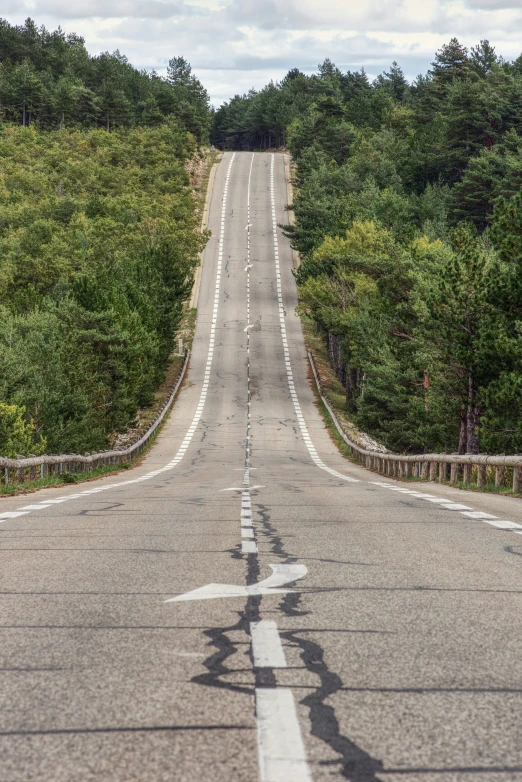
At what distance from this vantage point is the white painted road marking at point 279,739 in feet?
11.4

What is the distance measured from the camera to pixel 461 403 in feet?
135

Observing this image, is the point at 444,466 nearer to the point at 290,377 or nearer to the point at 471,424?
the point at 471,424

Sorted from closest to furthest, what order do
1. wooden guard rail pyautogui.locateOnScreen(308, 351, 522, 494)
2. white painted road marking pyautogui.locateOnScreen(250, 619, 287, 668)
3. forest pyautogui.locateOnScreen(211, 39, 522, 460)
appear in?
white painted road marking pyautogui.locateOnScreen(250, 619, 287, 668) → wooden guard rail pyautogui.locateOnScreen(308, 351, 522, 494) → forest pyautogui.locateOnScreen(211, 39, 522, 460)

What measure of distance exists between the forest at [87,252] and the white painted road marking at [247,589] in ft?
156

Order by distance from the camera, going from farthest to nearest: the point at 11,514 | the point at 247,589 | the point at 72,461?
1. the point at 72,461
2. the point at 11,514
3. the point at 247,589

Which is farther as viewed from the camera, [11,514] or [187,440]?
[187,440]

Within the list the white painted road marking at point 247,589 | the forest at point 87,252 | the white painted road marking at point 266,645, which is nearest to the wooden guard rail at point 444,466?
the white painted road marking at point 247,589

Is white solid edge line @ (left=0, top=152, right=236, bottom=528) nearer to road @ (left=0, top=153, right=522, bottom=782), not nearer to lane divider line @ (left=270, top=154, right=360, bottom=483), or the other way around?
road @ (left=0, top=153, right=522, bottom=782)

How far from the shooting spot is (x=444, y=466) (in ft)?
93.4

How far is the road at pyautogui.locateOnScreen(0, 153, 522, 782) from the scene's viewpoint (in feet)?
12.2

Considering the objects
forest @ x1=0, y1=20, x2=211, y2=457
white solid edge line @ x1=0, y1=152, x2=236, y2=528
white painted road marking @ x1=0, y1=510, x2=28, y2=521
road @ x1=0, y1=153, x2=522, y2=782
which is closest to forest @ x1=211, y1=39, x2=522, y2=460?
white solid edge line @ x1=0, y1=152, x2=236, y2=528

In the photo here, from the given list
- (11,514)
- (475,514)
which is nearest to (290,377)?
(475,514)

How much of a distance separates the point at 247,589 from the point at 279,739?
3571mm

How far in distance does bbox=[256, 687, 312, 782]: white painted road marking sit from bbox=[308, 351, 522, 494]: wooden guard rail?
55.1 feet
